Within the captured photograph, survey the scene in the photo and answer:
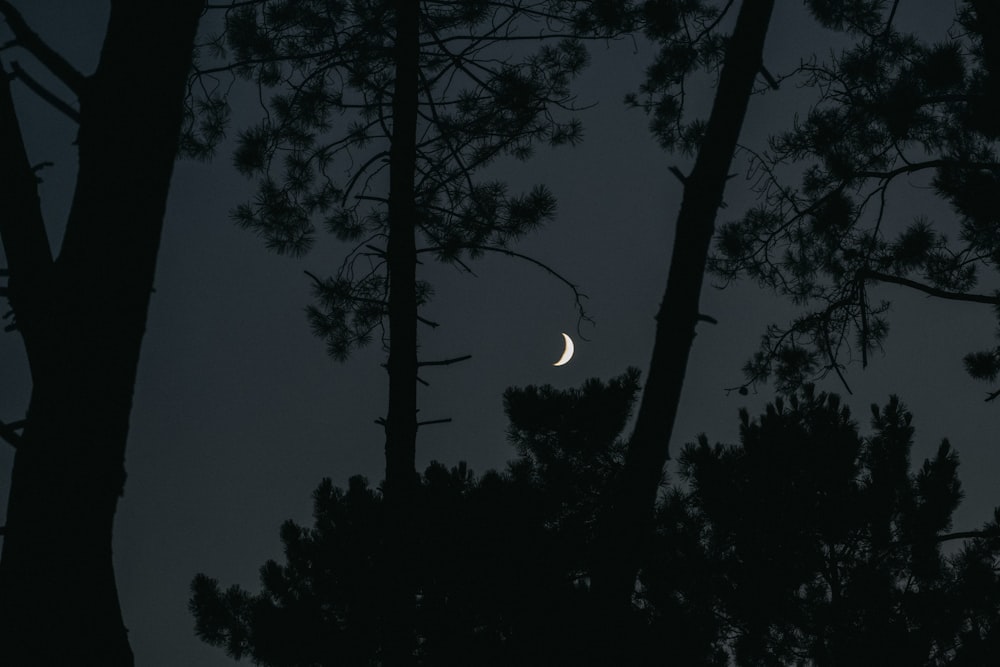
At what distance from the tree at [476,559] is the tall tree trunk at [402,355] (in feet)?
0.72

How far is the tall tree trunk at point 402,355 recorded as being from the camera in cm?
425

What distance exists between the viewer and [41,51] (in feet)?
7.16

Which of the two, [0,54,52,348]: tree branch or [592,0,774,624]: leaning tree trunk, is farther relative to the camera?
[592,0,774,624]: leaning tree trunk

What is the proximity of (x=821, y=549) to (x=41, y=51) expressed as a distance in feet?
19.4

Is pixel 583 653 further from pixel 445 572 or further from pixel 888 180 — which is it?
pixel 888 180

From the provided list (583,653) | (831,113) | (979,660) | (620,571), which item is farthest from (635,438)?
(831,113)

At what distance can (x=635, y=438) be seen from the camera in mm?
2676

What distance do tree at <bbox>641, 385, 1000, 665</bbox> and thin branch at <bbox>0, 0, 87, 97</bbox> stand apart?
14.7ft

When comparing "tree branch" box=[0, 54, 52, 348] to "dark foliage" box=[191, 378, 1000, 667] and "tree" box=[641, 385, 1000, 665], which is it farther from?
"tree" box=[641, 385, 1000, 665]

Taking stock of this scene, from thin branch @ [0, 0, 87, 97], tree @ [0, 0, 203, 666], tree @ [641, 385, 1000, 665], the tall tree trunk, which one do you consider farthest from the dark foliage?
thin branch @ [0, 0, 87, 97]

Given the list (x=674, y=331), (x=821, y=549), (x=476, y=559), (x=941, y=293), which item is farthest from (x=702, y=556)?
(x=674, y=331)

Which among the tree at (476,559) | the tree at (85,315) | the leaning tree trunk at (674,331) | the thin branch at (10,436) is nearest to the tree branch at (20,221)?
the tree at (85,315)

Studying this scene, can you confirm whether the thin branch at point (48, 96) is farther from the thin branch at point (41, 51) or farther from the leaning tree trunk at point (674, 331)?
the leaning tree trunk at point (674, 331)

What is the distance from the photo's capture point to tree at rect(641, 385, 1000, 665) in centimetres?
548
